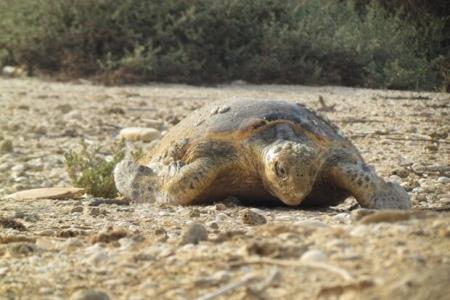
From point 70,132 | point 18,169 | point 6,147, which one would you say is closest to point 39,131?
point 70,132

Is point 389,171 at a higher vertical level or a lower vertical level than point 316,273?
lower

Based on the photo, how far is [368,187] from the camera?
5027 millimetres

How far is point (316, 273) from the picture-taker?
7.97ft

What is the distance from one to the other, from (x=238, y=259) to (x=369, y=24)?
38.4 ft

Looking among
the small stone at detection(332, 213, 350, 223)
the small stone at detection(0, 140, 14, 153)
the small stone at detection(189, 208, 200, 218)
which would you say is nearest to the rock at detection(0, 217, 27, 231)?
the small stone at detection(189, 208, 200, 218)

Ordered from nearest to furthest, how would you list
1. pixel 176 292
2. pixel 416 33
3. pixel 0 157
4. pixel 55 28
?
pixel 176 292 → pixel 0 157 → pixel 416 33 → pixel 55 28

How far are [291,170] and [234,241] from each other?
71.7 inches

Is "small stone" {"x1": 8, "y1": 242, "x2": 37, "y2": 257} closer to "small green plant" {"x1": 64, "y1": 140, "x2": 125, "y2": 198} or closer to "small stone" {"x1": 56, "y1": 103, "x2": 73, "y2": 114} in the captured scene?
"small green plant" {"x1": 64, "y1": 140, "x2": 125, "y2": 198}

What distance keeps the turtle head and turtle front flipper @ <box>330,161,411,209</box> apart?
0.59 ft

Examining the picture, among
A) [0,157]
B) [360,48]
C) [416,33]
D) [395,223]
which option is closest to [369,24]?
[360,48]

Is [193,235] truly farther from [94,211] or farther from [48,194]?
[48,194]

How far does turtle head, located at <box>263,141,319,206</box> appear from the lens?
4.81 meters

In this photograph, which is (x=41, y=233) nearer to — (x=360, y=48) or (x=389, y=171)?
(x=389, y=171)

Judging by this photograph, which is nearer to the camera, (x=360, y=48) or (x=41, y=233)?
(x=41, y=233)
